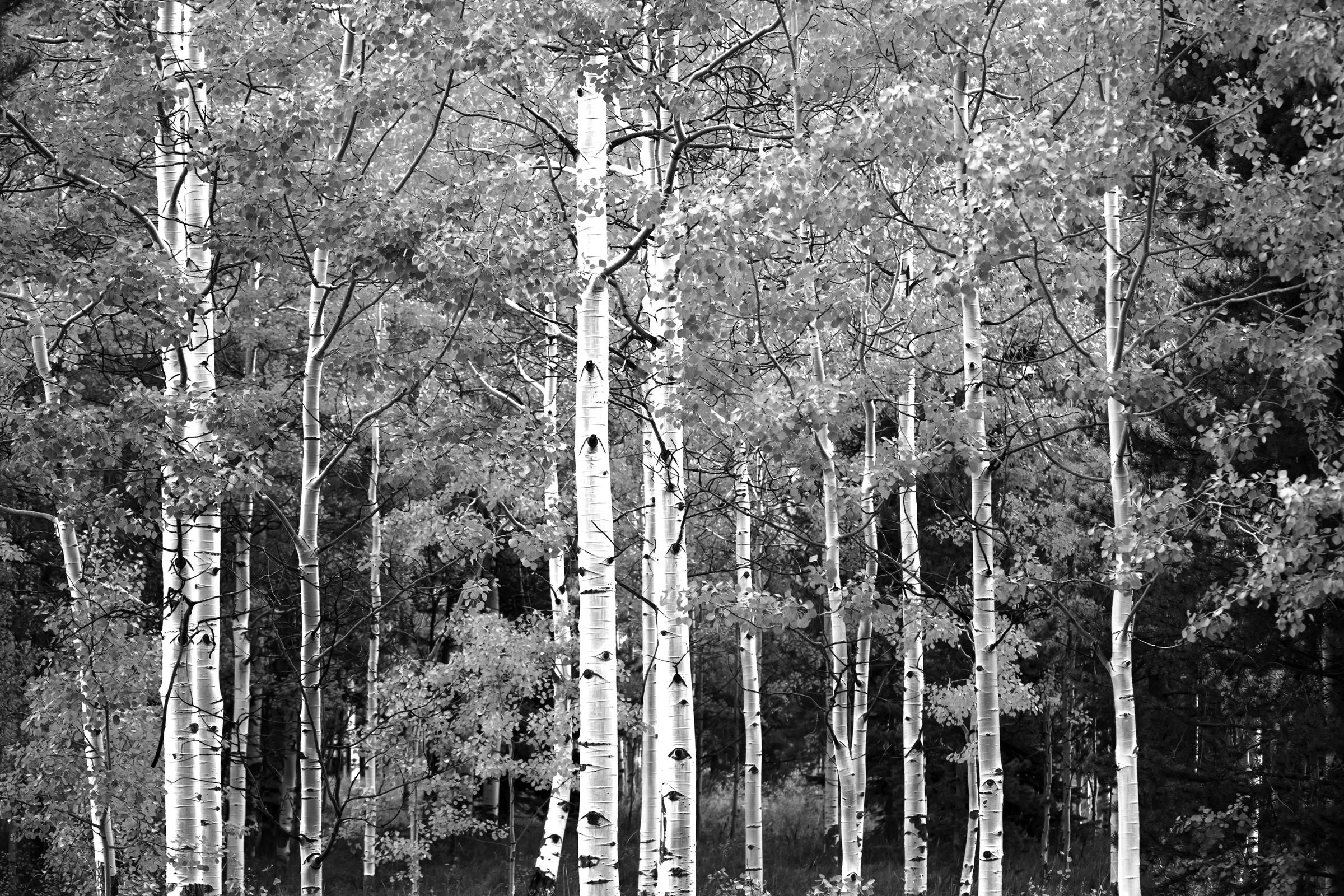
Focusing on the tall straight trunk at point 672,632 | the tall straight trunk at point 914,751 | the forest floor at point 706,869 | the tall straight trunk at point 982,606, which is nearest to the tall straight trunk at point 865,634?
the tall straight trunk at point 914,751

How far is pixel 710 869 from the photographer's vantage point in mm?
22734

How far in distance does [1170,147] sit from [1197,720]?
235 inches

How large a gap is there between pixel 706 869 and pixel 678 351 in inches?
669

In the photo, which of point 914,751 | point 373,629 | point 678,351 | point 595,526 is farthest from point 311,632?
point 373,629

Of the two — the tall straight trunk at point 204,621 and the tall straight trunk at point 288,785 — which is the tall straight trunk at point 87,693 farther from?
the tall straight trunk at point 288,785

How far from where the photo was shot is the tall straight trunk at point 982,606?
8.37 metres

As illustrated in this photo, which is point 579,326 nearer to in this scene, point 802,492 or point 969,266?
point 969,266

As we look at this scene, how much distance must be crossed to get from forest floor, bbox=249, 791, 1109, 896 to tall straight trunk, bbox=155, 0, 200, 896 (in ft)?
29.3

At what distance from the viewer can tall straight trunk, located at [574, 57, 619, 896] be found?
5938 mm

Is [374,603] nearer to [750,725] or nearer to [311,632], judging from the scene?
[750,725]

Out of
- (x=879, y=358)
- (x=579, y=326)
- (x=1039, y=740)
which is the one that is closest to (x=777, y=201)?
(x=579, y=326)

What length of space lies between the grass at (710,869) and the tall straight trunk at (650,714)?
4.68 metres

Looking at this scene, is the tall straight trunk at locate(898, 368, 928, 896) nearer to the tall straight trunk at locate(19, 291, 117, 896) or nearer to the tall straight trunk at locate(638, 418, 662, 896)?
the tall straight trunk at locate(638, 418, 662, 896)

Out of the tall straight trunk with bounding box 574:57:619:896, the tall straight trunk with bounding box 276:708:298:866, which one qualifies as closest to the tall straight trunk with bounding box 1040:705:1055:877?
the tall straight trunk with bounding box 276:708:298:866
